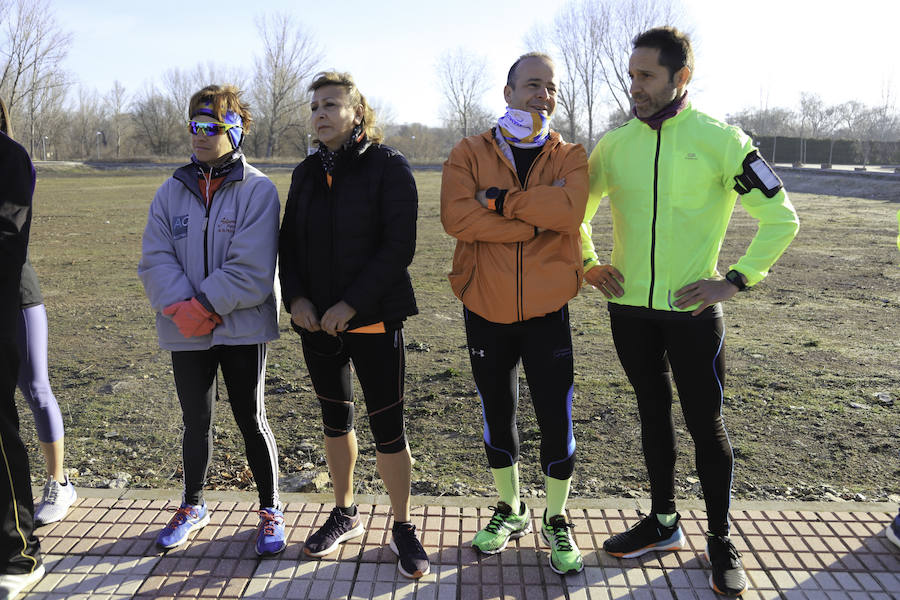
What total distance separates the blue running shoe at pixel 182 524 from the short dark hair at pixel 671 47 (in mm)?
2874

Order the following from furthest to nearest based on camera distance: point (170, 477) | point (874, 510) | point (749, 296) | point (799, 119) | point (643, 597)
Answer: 1. point (799, 119)
2. point (749, 296)
3. point (170, 477)
4. point (874, 510)
5. point (643, 597)

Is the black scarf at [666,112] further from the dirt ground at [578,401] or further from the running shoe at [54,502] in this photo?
the running shoe at [54,502]

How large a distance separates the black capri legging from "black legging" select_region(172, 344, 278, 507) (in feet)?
0.96

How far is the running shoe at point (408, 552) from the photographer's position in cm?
283

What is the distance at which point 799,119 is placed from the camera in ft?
283

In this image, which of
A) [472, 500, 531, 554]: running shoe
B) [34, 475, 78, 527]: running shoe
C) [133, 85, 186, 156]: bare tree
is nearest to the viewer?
[472, 500, 531, 554]: running shoe

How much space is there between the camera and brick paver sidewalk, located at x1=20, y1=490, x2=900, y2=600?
274cm

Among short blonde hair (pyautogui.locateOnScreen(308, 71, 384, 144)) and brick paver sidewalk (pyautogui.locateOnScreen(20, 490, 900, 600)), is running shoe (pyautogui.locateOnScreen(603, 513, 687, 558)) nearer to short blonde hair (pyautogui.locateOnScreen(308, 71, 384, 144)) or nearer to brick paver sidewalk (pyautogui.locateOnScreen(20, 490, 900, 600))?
brick paver sidewalk (pyautogui.locateOnScreen(20, 490, 900, 600))

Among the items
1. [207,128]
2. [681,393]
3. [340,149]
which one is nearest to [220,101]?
[207,128]

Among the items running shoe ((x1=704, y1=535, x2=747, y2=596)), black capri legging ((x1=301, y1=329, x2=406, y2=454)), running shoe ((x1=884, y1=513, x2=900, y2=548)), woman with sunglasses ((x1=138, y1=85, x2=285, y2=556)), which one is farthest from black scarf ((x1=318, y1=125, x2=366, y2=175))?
running shoe ((x1=884, y1=513, x2=900, y2=548))

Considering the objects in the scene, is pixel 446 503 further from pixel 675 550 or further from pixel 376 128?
pixel 376 128

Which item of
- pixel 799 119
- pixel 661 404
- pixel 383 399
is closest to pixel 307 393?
pixel 383 399

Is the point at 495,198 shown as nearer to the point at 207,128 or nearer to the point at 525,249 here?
the point at 525,249

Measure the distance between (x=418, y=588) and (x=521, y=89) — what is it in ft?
6.94
